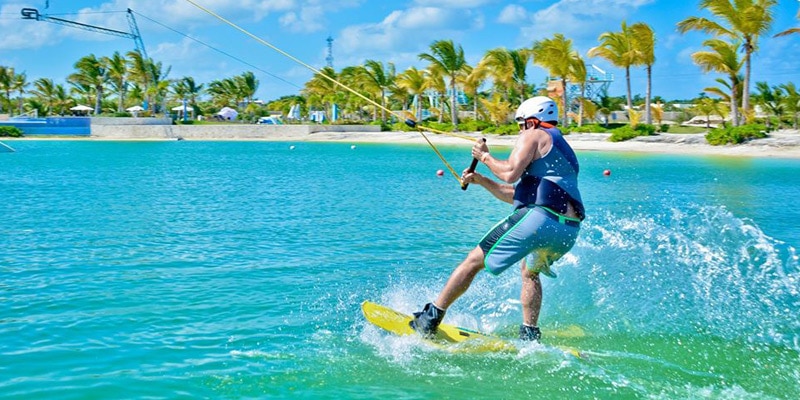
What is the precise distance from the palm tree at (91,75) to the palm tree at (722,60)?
2875 inches

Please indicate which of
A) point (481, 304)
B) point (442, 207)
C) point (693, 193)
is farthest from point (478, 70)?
point (481, 304)

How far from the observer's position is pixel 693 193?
2498cm

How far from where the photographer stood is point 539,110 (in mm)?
6340

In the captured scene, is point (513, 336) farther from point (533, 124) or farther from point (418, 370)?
point (533, 124)

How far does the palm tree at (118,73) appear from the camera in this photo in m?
96.9

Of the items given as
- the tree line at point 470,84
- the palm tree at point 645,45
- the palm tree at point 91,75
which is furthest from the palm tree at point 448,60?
the palm tree at point 91,75

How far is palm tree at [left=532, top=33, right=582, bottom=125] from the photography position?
63.8m

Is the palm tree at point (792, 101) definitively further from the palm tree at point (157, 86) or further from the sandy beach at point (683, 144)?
the palm tree at point (157, 86)

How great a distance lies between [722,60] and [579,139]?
449 inches

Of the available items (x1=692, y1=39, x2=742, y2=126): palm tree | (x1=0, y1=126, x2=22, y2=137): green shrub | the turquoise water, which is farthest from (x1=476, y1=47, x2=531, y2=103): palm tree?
the turquoise water

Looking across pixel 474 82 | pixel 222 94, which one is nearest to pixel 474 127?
pixel 474 82

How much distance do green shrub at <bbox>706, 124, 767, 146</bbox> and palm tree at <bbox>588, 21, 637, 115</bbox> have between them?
10352 millimetres

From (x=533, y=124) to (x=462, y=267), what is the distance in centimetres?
138

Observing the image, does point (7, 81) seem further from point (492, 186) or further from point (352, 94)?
point (492, 186)
